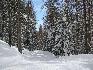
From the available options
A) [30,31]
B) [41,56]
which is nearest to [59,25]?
[41,56]

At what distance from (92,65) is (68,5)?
23.8 meters

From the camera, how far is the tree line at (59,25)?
27.5m

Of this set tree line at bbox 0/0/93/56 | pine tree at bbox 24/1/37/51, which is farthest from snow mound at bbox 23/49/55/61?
pine tree at bbox 24/1/37/51

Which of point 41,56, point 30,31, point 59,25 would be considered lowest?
point 41,56

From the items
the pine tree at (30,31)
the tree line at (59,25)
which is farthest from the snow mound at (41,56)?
the pine tree at (30,31)

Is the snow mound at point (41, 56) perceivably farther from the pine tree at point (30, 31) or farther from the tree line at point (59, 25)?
the pine tree at point (30, 31)

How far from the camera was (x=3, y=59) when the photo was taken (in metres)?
14.8

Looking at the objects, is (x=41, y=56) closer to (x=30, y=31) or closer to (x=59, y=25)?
(x=59, y=25)

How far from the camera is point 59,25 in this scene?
28656 mm

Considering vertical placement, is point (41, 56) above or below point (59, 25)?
below

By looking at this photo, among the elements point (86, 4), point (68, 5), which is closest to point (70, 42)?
point (86, 4)

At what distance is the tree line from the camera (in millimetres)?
27531

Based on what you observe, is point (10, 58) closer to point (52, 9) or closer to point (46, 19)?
point (52, 9)

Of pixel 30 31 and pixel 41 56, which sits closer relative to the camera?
pixel 41 56
